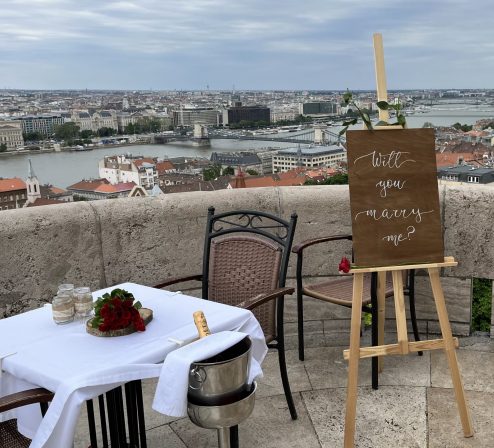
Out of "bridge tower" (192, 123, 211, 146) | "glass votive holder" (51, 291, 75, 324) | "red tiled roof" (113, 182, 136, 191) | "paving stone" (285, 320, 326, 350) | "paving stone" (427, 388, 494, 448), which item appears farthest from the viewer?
"bridge tower" (192, 123, 211, 146)

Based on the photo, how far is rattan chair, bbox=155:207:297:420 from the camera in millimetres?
2523

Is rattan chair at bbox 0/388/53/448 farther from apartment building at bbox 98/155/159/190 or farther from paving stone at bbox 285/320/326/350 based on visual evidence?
apartment building at bbox 98/155/159/190

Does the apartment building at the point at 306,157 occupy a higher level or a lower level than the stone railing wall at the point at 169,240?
lower

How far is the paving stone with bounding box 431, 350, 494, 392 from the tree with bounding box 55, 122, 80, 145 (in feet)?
124

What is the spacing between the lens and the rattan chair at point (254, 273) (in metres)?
2.52

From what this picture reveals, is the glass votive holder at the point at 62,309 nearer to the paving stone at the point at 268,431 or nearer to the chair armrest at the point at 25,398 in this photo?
the chair armrest at the point at 25,398

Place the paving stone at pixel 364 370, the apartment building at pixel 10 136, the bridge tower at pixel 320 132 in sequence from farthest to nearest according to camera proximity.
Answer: the apartment building at pixel 10 136
the bridge tower at pixel 320 132
the paving stone at pixel 364 370

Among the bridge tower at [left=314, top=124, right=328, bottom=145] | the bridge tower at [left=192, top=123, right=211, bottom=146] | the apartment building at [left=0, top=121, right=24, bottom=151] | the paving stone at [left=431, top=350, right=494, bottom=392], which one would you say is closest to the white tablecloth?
the paving stone at [left=431, top=350, right=494, bottom=392]

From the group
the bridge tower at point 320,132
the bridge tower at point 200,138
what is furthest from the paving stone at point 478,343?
the bridge tower at point 200,138

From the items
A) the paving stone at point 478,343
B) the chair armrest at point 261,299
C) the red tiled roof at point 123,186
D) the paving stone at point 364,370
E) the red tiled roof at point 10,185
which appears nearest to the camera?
the chair armrest at point 261,299

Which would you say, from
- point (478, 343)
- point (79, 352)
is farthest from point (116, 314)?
point (478, 343)

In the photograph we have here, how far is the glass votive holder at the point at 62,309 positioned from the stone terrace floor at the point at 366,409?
87 centimetres

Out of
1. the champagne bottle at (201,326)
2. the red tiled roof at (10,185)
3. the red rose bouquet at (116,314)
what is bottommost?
the champagne bottle at (201,326)

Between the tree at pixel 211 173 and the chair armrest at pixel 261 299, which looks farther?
the tree at pixel 211 173
